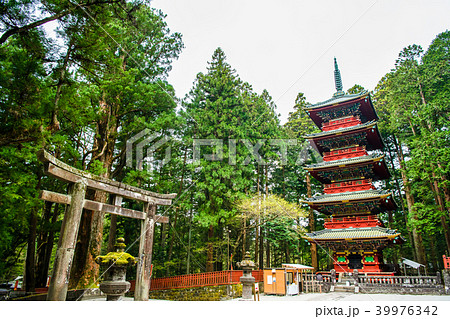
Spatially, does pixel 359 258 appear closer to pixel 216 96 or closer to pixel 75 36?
pixel 216 96

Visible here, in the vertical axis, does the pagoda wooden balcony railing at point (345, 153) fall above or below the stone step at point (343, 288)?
above

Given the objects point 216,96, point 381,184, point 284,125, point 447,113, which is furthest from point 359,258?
point 284,125

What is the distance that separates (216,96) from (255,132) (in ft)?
12.8

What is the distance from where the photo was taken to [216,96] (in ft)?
63.1

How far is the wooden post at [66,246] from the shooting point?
5.63 metres

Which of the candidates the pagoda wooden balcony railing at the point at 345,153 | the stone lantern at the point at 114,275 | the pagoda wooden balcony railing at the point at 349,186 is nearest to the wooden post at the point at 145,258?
the stone lantern at the point at 114,275

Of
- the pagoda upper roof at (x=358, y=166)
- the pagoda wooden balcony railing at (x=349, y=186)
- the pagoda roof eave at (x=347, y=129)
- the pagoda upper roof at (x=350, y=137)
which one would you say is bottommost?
the pagoda wooden balcony railing at (x=349, y=186)

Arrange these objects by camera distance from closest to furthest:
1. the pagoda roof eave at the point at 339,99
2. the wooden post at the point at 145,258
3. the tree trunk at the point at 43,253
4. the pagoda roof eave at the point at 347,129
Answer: the wooden post at the point at 145,258
the pagoda roof eave at the point at 347,129
the tree trunk at the point at 43,253
the pagoda roof eave at the point at 339,99

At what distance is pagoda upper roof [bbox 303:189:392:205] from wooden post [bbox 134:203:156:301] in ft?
34.8

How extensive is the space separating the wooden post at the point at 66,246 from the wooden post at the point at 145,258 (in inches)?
88.2

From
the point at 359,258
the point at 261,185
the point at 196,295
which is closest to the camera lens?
the point at 196,295

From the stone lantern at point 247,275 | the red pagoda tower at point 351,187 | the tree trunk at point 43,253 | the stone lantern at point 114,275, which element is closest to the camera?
the stone lantern at point 114,275

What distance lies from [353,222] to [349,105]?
745 centimetres

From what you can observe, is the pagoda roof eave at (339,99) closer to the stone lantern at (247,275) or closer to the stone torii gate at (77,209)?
the stone lantern at (247,275)
